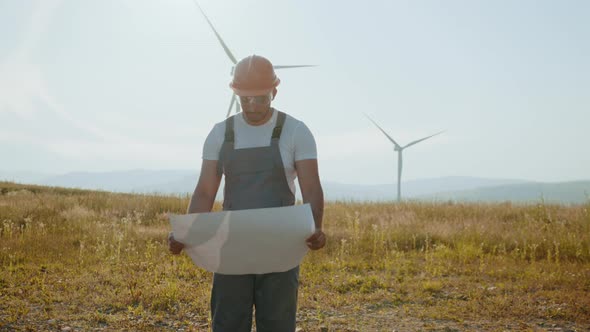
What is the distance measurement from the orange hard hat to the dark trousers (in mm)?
958

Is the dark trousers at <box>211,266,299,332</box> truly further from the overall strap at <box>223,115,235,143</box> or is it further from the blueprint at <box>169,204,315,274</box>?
the overall strap at <box>223,115,235,143</box>

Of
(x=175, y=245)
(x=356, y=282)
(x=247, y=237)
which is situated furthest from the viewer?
(x=356, y=282)

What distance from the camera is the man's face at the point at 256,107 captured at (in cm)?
268

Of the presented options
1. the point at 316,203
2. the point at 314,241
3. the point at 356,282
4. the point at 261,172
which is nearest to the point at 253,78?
the point at 261,172

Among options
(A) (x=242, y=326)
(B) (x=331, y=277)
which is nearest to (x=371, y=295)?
(B) (x=331, y=277)

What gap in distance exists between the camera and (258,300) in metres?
2.76

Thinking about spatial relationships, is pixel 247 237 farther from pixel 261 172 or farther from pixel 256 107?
pixel 256 107

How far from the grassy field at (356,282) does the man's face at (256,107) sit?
3034 mm

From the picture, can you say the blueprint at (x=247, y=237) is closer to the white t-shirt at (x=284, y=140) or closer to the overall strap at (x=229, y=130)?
the white t-shirt at (x=284, y=140)

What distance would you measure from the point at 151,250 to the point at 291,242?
22.2ft

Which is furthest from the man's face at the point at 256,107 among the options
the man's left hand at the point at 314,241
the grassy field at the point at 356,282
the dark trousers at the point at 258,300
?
the grassy field at the point at 356,282

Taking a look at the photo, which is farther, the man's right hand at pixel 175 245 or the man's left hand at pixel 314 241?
the man's right hand at pixel 175 245

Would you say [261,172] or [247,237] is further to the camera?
[261,172]

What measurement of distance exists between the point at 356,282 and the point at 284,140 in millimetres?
4590
